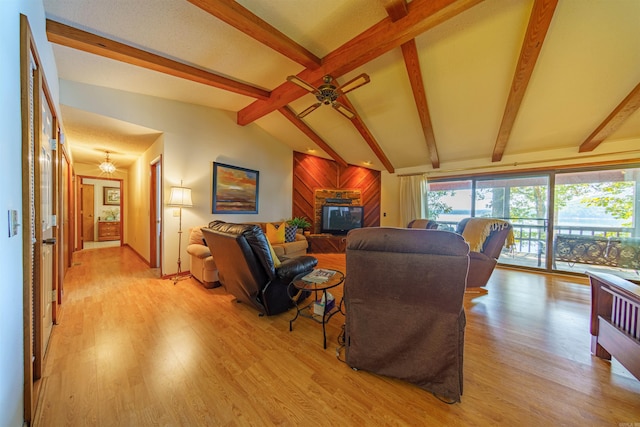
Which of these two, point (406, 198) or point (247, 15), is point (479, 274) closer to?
point (406, 198)

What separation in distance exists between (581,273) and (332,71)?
17.9 feet

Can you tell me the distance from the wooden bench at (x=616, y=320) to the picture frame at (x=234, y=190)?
4896 mm

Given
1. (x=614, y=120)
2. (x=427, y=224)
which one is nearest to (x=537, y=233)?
(x=614, y=120)

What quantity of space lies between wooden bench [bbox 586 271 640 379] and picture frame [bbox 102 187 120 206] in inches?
412

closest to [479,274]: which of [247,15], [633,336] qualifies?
[633,336]

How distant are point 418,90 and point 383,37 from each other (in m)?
1.25

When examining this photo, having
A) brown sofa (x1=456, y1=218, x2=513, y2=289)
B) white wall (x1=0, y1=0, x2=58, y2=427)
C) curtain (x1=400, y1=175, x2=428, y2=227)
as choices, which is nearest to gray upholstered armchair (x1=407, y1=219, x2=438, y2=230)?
brown sofa (x1=456, y1=218, x2=513, y2=289)

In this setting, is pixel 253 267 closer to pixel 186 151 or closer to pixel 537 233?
pixel 186 151

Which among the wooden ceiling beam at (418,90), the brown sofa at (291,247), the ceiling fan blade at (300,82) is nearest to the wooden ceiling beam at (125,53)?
the ceiling fan blade at (300,82)

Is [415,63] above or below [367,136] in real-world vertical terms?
above

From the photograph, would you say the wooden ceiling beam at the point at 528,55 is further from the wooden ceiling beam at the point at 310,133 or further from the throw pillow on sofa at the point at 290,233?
the throw pillow on sofa at the point at 290,233

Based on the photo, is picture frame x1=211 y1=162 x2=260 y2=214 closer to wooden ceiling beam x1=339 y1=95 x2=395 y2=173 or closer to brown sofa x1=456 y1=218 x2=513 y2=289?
wooden ceiling beam x1=339 y1=95 x2=395 y2=173

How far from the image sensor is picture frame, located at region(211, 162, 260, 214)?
13.9 feet

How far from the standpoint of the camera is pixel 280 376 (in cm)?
155
